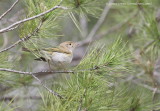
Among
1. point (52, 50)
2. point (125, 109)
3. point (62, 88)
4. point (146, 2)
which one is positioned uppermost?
point (146, 2)

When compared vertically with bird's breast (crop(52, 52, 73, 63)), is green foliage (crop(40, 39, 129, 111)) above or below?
below

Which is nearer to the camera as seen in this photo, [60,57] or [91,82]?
[91,82]

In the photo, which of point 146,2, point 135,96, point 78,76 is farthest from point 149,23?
point 78,76

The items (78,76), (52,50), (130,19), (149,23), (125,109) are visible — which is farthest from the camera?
A: (130,19)

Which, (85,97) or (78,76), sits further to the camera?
(78,76)

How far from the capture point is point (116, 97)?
9.11ft

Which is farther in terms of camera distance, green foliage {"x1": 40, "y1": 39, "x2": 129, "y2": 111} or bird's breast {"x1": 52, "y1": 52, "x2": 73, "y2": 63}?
bird's breast {"x1": 52, "y1": 52, "x2": 73, "y2": 63}

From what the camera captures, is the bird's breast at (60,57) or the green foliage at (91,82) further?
the bird's breast at (60,57)

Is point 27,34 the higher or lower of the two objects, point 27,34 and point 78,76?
the higher

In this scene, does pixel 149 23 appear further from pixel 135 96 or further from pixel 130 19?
pixel 130 19

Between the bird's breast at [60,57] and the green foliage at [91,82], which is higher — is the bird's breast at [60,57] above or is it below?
above

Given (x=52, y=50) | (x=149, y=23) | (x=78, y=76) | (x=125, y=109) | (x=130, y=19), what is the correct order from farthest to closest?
(x=130, y=19) → (x=149, y=23) → (x=52, y=50) → (x=125, y=109) → (x=78, y=76)

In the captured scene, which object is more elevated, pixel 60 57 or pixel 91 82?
pixel 60 57

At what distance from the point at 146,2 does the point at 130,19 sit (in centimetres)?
105
